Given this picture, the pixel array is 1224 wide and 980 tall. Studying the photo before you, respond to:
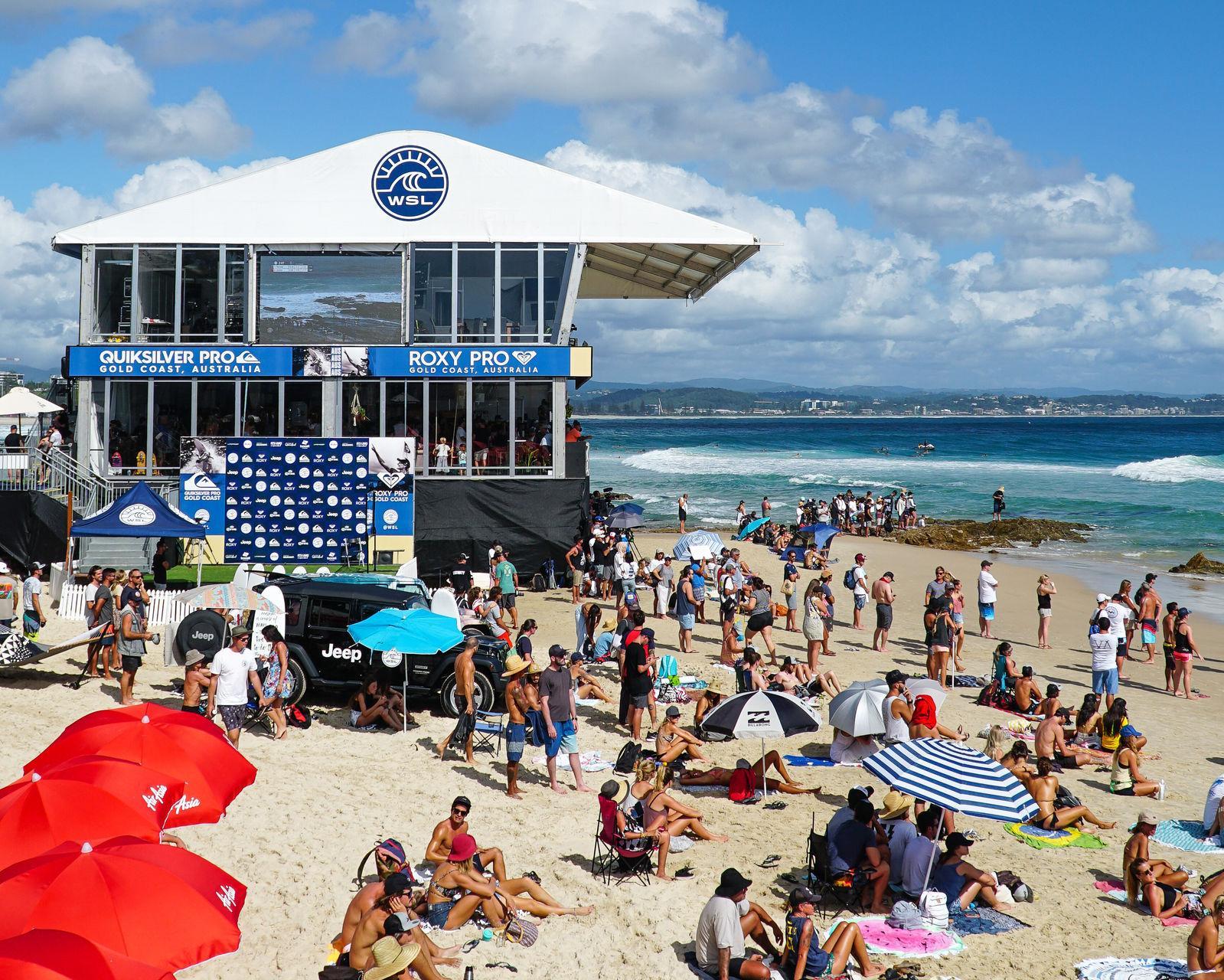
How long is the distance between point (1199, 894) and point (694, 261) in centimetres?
2235

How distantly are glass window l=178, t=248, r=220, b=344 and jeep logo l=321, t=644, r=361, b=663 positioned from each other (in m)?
14.4

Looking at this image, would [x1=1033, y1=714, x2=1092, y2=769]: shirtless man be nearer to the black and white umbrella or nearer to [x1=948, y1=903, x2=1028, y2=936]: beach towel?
the black and white umbrella

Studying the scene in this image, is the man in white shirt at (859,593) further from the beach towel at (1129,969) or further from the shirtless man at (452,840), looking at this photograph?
the shirtless man at (452,840)

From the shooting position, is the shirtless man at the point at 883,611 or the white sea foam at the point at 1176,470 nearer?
the shirtless man at the point at 883,611

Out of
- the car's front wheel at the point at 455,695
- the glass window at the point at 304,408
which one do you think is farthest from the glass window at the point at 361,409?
the car's front wheel at the point at 455,695

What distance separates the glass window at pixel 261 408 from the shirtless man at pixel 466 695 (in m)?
14.5

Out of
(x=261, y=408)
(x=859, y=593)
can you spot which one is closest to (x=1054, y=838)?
(x=859, y=593)

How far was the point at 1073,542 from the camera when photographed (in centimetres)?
4316

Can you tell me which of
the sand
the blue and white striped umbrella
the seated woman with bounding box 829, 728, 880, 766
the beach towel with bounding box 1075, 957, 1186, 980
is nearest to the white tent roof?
the sand

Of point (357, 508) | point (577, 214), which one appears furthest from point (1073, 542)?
point (357, 508)

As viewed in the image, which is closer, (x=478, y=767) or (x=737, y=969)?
(x=737, y=969)

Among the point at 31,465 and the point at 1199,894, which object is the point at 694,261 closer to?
the point at 31,465

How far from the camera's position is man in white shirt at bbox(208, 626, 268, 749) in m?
13.1

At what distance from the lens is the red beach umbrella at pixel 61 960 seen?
5.45 meters
